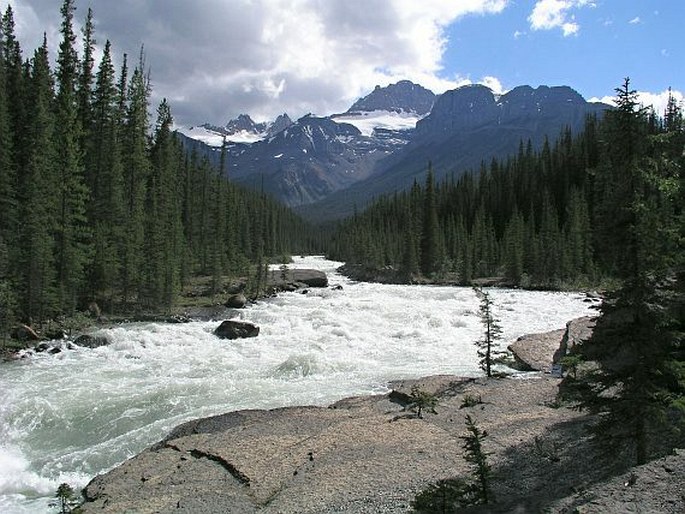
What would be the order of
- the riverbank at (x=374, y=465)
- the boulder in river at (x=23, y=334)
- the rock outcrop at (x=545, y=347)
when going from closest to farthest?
the riverbank at (x=374, y=465)
the rock outcrop at (x=545, y=347)
the boulder in river at (x=23, y=334)

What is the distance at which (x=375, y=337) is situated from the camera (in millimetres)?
27875

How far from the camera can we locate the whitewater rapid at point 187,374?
13445 millimetres

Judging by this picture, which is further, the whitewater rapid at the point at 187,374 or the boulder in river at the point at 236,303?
the boulder in river at the point at 236,303

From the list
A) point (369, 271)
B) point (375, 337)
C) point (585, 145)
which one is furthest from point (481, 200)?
point (375, 337)

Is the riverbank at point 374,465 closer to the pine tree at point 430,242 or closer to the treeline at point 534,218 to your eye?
the treeline at point 534,218

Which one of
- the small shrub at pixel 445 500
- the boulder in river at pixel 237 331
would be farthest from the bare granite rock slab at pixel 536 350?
the boulder in river at pixel 237 331

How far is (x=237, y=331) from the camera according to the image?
28578 millimetres

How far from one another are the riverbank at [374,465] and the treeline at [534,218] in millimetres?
3581

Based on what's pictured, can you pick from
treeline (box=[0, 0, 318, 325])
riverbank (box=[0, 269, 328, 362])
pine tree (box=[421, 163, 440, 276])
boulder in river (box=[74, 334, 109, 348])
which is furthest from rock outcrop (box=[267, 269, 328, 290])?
boulder in river (box=[74, 334, 109, 348])

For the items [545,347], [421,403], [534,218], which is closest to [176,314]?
[545,347]

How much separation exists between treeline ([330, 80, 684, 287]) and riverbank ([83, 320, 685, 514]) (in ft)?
11.7

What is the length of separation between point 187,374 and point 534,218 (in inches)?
3686

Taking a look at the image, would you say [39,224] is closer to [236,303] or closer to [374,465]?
[236,303]

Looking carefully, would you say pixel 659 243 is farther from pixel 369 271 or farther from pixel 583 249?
pixel 369 271
